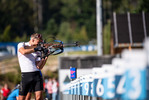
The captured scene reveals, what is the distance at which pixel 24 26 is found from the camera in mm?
90125

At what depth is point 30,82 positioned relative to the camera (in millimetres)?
9133

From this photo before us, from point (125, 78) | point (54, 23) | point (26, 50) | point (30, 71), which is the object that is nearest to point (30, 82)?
point (30, 71)

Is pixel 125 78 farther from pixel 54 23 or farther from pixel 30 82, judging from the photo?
pixel 54 23

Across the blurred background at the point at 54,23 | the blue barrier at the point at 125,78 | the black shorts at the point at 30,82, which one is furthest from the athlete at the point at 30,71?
the blurred background at the point at 54,23

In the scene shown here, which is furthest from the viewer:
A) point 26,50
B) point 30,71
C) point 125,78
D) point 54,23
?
point 54,23

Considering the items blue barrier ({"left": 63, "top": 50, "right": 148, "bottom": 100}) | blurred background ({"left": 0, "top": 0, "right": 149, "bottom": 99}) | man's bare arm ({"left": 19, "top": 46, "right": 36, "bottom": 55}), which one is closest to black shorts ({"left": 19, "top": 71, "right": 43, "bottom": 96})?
man's bare arm ({"left": 19, "top": 46, "right": 36, "bottom": 55})

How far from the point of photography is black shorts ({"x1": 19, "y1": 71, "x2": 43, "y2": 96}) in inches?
358

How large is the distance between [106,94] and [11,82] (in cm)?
2682

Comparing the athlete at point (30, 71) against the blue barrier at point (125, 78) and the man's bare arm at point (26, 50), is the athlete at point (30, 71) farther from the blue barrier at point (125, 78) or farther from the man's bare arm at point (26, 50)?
the blue barrier at point (125, 78)

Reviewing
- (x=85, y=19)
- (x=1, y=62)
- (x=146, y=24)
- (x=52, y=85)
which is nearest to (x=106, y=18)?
(x=85, y=19)

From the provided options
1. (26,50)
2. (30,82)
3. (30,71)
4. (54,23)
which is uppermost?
(54,23)

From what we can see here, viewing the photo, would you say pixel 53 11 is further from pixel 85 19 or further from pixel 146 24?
pixel 146 24

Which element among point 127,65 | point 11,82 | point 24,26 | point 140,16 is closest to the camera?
point 127,65

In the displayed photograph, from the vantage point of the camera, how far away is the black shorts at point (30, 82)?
910 cm
